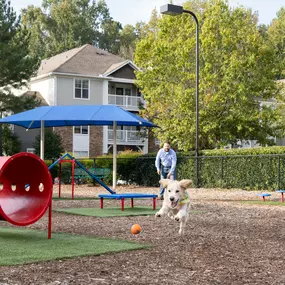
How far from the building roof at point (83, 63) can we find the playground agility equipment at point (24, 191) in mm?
35792

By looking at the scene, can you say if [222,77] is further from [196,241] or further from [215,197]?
[196,241]

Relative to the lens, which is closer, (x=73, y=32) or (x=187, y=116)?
(x=187, y=116)

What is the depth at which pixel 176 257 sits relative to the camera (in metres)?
7.62

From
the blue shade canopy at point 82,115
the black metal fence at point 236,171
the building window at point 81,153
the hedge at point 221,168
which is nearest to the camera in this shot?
the blue shade canopy at point 82,115

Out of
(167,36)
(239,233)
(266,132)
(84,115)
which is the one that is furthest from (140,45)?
(239,233)

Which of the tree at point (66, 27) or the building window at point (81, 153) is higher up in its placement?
the tree at point (66, 27)

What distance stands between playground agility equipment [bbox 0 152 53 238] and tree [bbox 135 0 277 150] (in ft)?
79.0

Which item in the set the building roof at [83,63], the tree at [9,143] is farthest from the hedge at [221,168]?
the building roof at [83,63]

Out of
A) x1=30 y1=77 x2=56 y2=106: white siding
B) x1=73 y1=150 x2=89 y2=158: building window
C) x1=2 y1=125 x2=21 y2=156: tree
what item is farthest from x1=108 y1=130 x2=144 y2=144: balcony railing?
x1=2 y1=125 x2=21 y2=156: tree

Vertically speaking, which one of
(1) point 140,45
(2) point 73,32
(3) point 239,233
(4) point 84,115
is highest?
(2) point 73,32

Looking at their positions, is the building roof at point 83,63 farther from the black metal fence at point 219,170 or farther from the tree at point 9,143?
the black metal fence at point 219,170

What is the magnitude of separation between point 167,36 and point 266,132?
8.07 meters

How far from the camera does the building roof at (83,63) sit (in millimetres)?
46219

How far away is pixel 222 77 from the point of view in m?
34.2
